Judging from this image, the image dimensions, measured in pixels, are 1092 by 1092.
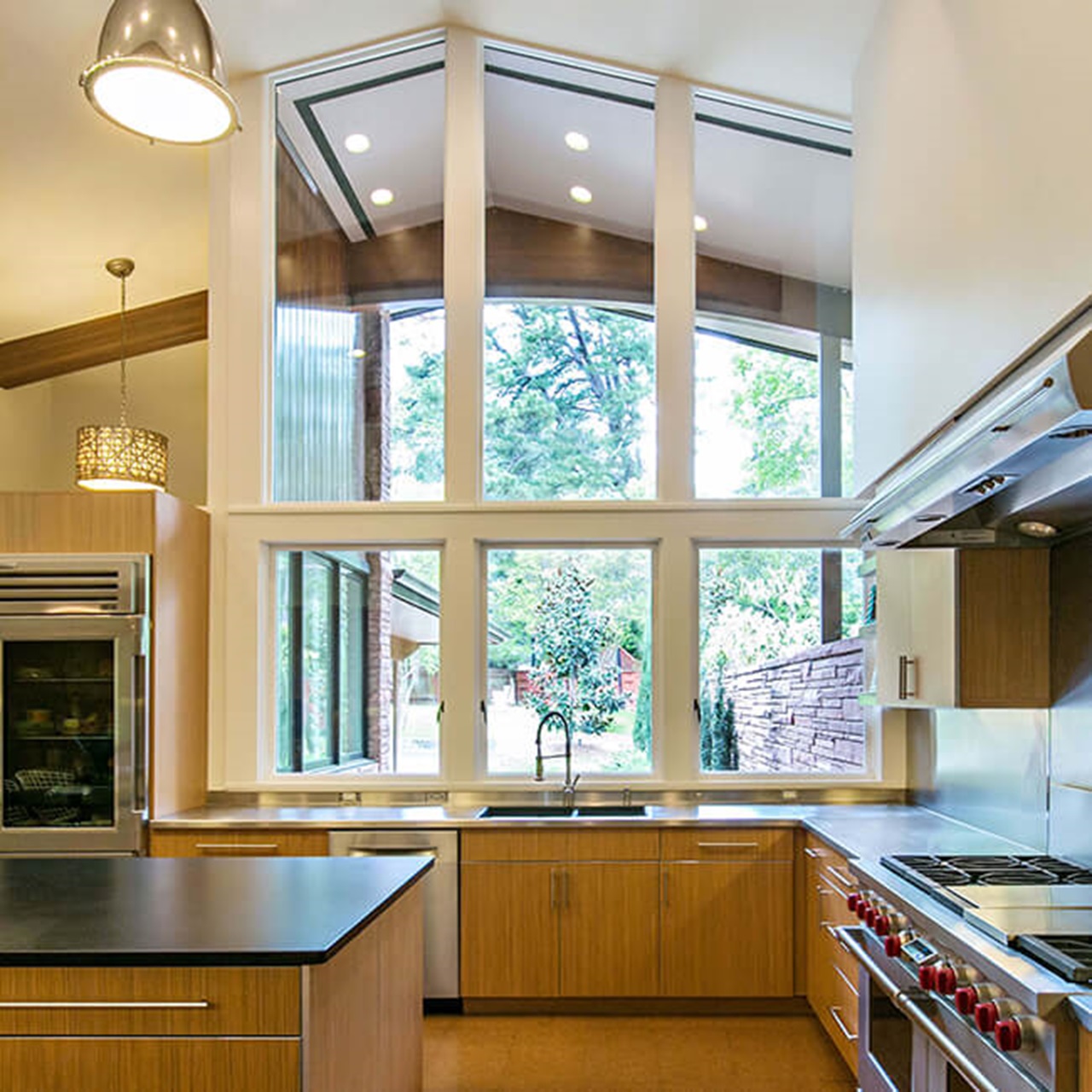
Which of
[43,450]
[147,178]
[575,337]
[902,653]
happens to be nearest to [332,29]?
[147,178]

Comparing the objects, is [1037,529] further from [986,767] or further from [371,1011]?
[371,1011]

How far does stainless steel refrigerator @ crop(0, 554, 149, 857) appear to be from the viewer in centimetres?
414

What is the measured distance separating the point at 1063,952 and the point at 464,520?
3.17 metres

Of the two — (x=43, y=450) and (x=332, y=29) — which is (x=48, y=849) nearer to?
(x=43, y=450)

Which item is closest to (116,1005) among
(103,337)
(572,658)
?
(572,658)

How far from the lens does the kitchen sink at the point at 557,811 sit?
429 cm

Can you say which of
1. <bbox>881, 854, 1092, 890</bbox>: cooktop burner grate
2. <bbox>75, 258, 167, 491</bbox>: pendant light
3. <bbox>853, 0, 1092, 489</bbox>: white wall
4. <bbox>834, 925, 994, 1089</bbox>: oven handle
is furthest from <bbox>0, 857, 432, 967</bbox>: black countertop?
<bbox>75, 258, 167, 491</bbox>: pendant light

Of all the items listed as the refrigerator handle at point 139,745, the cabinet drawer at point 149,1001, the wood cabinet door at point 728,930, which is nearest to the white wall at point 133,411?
the refrigerator handle at point 139,745

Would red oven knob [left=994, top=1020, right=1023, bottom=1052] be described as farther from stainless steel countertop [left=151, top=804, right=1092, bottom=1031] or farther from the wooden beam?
the wooden beam

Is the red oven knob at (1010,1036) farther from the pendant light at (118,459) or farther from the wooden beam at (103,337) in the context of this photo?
the wooden beam at (103,337)

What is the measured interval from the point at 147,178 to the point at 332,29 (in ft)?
3.59

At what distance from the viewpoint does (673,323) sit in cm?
478

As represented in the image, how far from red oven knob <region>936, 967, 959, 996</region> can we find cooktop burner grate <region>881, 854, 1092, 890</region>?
16.3 inches

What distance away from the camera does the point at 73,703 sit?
4.24 meters
